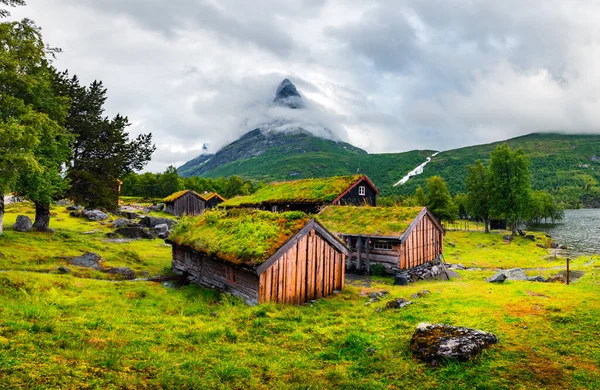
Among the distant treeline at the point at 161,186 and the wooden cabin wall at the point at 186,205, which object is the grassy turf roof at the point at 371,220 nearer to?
the wooden cabin wall at the point at 186,205

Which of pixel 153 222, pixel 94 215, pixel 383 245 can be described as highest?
pixel 94 215

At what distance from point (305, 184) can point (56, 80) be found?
28.7m

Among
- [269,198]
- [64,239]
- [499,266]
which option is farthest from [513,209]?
[64,239]

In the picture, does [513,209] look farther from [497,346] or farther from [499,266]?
[497,346]

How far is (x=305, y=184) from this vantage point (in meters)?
44.4

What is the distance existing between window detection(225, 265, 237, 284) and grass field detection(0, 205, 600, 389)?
1.09 m

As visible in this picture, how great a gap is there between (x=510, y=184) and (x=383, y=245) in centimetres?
4706

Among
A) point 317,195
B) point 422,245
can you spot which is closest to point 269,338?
point 422,245

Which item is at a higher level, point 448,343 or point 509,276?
point 448,343

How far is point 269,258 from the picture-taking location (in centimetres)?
1462

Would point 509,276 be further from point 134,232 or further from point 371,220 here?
point 134,232

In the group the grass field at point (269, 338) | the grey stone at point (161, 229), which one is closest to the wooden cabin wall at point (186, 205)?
the grey stone at point (161, 229)

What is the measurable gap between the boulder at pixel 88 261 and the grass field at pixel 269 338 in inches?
134

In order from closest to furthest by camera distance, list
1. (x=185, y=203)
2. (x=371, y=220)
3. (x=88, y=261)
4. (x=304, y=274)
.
A: (x=304, y=274) → (x=88, y=261) → (x=371, y=220) → (x=185, y=203)
